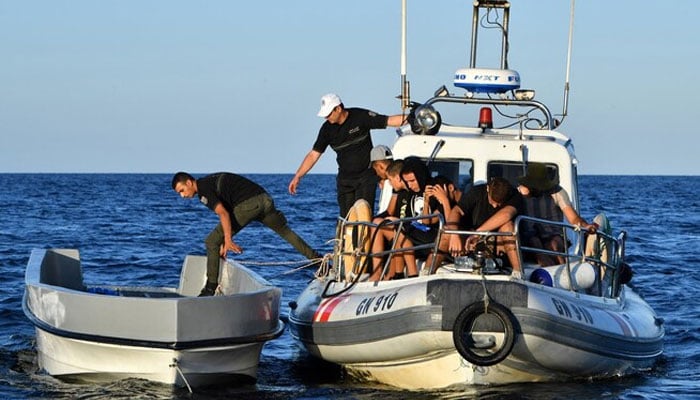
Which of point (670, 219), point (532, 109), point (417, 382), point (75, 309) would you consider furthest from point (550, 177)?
point (670, 219)

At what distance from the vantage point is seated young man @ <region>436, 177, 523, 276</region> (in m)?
10.4

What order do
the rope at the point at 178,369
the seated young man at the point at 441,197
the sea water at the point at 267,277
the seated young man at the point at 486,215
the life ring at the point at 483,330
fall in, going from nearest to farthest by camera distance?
1. the life ring at the point at 483,330
2. the rope at the point at 178,369
3. the sea water at the point at 267,277
4. the seated young man at the point at 486,215
5. the seated young man at the point at 441,197

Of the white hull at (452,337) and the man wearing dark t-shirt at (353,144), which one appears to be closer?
the white hull at (452,337)

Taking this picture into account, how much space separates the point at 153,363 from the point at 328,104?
366cm

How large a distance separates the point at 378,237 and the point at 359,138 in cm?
208

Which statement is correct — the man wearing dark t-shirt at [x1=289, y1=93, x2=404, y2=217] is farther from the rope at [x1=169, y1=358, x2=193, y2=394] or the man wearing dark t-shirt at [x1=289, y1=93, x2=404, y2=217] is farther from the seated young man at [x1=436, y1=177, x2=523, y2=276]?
the rope at [x1=169, y1=358, x2=193, y2=394]

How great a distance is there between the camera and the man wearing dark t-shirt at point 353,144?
12.7 meters

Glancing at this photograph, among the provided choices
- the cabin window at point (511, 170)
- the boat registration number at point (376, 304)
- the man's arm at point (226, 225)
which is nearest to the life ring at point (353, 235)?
the boat registration number at point (376, 304)

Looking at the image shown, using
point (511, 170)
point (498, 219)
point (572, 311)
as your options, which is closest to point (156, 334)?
point (498, 219)

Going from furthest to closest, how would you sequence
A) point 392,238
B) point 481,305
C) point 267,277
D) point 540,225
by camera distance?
point 267,277 → point 540,225 → point 392,238 → point 481,305

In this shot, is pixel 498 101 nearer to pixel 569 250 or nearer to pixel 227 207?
pixel 569 250

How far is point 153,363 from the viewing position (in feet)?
32.3

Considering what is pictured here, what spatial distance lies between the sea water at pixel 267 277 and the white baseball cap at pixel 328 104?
146 cm

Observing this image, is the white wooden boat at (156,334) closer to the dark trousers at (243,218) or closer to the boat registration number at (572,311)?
the dark trousers at (243,218)
